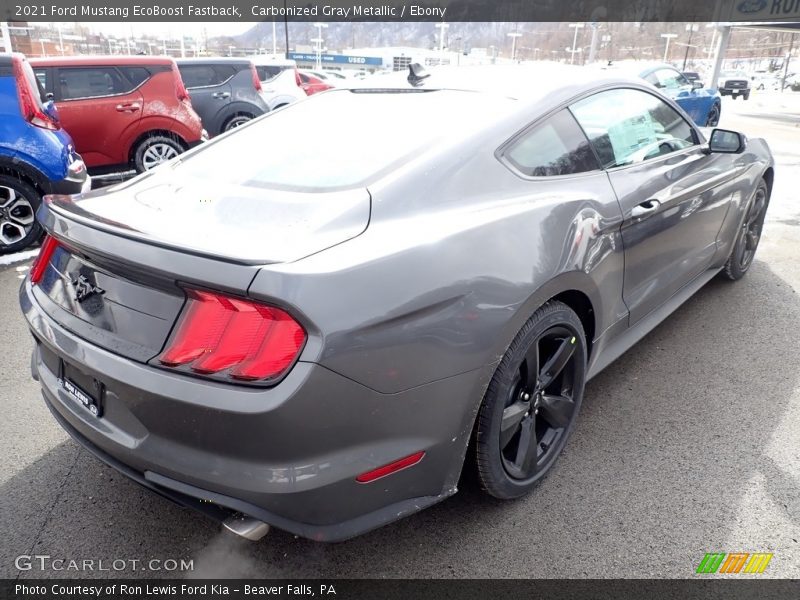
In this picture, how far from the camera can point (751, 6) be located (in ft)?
84.8

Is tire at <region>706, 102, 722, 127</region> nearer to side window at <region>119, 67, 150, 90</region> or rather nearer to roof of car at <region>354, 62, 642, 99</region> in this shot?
side window at <region>119, 67, 150, 90</region>

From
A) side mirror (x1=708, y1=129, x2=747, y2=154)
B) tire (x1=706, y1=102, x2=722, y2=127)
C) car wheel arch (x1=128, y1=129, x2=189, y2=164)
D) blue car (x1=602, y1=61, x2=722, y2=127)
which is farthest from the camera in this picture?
tire (x1=706, y1=102, x2=722, y2=127)

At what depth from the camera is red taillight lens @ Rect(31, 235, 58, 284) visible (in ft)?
6.97

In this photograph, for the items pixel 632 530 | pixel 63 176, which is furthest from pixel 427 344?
pixel 63 176

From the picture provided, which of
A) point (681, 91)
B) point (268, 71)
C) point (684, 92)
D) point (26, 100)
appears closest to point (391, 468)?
point (26, 100)

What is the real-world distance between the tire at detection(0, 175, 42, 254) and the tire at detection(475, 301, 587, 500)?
477 cm

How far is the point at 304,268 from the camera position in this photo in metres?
1.56

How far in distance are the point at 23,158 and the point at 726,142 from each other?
5.31 meters

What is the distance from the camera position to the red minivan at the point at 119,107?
7496 mm

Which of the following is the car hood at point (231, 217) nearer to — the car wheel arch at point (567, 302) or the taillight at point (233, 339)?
the taillight at point (233, 339)

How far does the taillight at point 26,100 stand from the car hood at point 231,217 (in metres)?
3.84

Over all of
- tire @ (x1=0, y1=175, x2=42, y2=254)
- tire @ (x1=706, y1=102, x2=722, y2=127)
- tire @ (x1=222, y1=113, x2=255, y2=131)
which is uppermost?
tire @ (x1=0, y1=175, x2=42, y2=254)

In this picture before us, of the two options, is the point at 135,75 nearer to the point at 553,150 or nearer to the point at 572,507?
the point at 553,150

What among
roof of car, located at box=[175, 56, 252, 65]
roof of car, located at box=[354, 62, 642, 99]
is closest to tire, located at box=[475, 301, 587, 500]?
roof of car, located at box=[354, 62, 642, 99]
